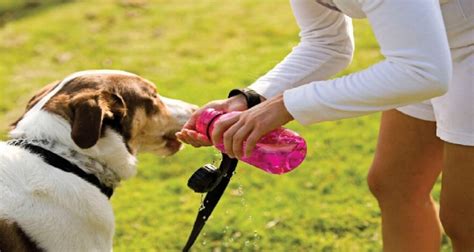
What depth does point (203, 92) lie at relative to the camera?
7215 millimetres

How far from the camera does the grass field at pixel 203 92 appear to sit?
4918 millimetres

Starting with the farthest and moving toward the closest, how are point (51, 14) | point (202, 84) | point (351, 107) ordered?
point (51, 14) < point (202, 84) < point (351, 107)

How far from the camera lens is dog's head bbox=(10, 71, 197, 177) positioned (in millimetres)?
3334

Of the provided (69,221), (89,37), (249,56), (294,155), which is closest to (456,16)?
(294,155)

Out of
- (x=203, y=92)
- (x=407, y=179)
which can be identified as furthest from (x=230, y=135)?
(x=203, y=92)

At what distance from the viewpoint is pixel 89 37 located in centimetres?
907

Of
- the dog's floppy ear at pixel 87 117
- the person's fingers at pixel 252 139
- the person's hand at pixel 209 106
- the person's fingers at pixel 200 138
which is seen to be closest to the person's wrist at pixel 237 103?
the person's hand at pixel 209 106

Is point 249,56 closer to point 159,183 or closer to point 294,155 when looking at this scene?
point 159,183

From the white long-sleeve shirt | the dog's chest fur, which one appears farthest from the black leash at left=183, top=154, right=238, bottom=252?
the white long-sleeve shirt

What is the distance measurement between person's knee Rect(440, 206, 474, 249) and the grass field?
167cm

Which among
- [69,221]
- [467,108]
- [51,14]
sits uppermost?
[467,108]

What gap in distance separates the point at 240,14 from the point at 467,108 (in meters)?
6.95

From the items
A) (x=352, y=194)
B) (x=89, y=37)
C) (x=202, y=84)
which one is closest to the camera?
(x=352, y=194)

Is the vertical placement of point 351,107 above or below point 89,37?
above
